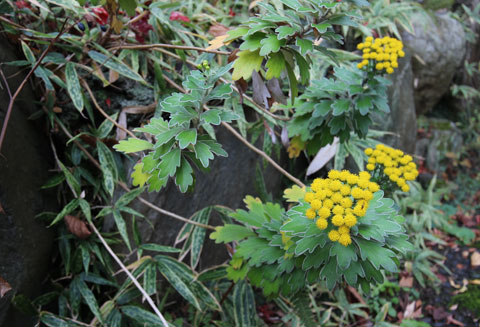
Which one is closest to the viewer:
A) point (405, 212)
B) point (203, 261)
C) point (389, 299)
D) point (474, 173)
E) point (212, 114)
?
point (212, 114)

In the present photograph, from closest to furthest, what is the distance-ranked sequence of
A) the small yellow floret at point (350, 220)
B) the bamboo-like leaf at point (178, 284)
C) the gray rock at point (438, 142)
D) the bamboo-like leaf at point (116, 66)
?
1. the small yellow floret at point (350, 220)
2. the bamboo-like leaf at point (178, 284)
3. the bamboo-like leaf at point (116, 66)
4. the gray rock at point (438, 142)

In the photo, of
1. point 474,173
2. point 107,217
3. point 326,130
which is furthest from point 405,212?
point 107,217

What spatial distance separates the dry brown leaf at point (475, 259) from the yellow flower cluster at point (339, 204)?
6.57 ft

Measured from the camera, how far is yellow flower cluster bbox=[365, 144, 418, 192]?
1068mm

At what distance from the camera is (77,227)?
4.46 ft

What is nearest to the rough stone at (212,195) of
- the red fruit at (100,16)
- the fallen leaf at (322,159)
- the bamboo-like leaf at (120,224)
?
the bamboo-like leaf at (120,224)

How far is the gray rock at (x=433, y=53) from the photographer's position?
291 centimetres

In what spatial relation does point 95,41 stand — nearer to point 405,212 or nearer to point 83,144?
point 83,144

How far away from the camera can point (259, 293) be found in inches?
71.5

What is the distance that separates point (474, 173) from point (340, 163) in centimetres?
213

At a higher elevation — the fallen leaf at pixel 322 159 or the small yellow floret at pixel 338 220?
the small yellow floret at pixel 338 220

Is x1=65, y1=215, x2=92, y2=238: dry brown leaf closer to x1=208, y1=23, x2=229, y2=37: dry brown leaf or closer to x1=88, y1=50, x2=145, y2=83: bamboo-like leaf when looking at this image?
x1=88, y1=50, x2=145, y2=83: bamboo-like leaf

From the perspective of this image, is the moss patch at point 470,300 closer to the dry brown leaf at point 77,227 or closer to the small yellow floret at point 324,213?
the small yellow floret at point 324,213

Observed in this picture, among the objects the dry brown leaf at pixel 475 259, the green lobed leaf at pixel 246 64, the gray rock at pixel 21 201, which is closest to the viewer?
the green lobed leaf at pixel 246 64
